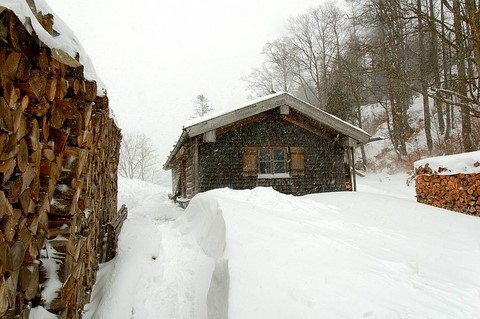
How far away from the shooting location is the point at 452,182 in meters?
7.25

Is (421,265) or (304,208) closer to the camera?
(421,265)

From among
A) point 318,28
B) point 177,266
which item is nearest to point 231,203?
point 177,266

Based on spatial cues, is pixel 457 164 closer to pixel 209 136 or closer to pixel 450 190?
pixel 450 190

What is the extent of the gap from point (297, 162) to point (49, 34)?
9.94m

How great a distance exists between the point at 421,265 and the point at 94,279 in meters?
3.65

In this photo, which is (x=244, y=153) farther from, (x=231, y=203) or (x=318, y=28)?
(x=318, y=28)

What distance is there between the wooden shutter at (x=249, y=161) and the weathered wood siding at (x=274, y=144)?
139 mm

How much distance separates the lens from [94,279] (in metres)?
3.39

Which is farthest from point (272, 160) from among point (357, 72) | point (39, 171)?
point (357, 72)

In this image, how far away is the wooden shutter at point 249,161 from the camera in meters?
10.4

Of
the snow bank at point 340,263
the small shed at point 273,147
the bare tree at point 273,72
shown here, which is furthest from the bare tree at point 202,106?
the snow bank at point 340,263

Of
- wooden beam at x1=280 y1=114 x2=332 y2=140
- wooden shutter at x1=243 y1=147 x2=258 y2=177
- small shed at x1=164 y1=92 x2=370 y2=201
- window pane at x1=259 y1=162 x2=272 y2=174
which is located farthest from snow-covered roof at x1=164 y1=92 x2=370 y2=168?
window pane at x1=259 y1=162 x2=272 y2=174

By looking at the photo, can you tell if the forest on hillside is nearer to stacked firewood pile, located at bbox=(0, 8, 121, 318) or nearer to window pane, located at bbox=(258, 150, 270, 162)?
window pane, located at bbox=(258, 150, 270, 162)

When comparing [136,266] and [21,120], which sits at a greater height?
[21,120]
